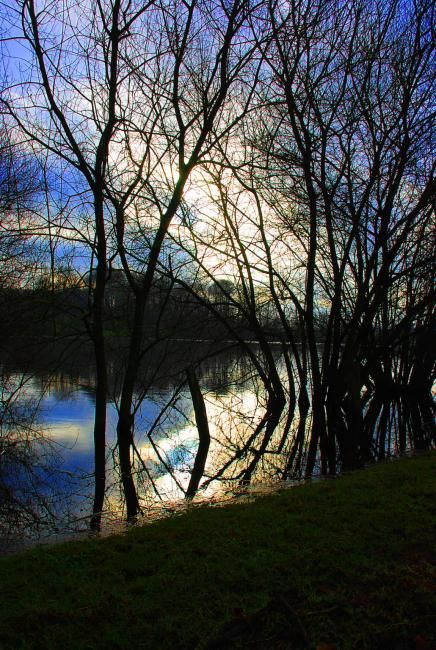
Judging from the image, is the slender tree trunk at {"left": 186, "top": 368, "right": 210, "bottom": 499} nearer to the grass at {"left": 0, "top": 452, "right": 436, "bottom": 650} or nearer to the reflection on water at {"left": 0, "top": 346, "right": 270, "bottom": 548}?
the reflection on water at {"left": 0, "top": 346, "right": 270, "bottom": 548}

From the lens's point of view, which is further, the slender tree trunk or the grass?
the slender tree trunk

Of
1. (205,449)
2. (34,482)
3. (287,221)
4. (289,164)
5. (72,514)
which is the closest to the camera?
(72,514)

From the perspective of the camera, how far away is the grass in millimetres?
2490

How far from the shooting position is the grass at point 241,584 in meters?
2.49

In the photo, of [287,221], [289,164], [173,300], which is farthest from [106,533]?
[287,221]

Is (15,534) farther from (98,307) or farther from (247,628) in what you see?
(98,307)

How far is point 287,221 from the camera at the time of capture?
43.9ft

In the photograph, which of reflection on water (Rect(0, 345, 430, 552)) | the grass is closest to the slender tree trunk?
reflection on water (Rect(0, 345, 430, 552))

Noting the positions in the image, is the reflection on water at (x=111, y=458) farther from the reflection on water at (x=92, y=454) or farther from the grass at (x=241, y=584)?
the grass at (x=241, y=584)

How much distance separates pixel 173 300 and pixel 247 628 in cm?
1023

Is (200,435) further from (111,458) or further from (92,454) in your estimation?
(92,454)

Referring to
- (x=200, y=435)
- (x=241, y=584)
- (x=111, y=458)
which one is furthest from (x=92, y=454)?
(x=241, y=584)

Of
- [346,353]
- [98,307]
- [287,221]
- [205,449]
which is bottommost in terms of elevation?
[205,449]

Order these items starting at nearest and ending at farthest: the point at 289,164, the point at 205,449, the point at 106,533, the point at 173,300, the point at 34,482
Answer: the point at 106,533
the point at 34,482
the point at 205,449
the point at 289,164
the point at 173,300
